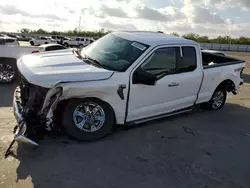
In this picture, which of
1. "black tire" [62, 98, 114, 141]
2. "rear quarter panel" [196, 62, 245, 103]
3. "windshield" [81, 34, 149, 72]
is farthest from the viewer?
"rear quarter panel" [196, 62, 245, 103]

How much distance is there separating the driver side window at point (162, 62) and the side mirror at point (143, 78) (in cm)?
22

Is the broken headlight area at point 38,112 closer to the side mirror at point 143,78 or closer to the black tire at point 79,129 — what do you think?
the black tire at point 79,129

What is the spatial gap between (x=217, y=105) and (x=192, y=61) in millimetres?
1888

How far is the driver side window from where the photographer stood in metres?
5.17

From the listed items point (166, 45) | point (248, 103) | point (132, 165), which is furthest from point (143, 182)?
point (248, 103)

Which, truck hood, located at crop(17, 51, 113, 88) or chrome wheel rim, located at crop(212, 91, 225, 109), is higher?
truck hood, located at crop(17, 51, 113, 88)

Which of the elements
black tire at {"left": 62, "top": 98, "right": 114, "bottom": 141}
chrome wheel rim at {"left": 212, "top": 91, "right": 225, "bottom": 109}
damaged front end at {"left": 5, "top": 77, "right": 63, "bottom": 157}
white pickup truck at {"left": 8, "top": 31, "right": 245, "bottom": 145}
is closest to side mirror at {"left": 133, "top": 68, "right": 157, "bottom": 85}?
white pickup truck at {"left": 8, "top": 31, "right": 245, "bottom": 145}

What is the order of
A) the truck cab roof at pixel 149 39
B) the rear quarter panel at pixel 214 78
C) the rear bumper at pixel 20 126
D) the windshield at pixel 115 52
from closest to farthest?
the rear bumper at pixel 20 126 < the windshield at pixel 115 52 < the truck cab roof at pixel 149 39 < the rear quarter panel at pixel 214 78

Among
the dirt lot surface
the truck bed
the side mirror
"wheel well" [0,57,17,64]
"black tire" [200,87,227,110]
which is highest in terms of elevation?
the truck bed

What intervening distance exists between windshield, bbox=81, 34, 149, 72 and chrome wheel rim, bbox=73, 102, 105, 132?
0.74 meters

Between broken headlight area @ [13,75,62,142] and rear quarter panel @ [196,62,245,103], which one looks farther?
rear quarter panel @ [196,62,245,103]

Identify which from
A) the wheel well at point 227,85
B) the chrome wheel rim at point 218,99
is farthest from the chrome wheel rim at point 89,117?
the wheel well at point 227,85

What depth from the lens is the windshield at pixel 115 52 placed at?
4.98 m

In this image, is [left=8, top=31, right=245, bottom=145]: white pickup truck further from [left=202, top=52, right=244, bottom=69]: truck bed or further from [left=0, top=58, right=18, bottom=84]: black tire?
[left=0, top=58, right=18, bottom=84]: black tire
